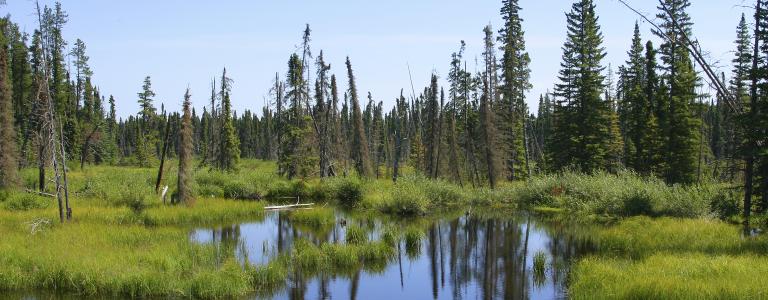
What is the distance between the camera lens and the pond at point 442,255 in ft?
49.0

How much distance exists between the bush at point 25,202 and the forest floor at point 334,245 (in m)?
0.05

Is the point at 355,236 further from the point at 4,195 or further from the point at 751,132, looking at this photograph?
the point at 4,195

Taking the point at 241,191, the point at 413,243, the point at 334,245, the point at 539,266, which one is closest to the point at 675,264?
the point at 539,266

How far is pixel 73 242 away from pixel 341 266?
312 inches

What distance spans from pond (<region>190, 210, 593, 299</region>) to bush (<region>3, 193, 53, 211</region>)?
310 inches

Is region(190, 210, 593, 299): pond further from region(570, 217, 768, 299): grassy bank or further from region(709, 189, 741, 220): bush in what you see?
region(709, 189, 741, 220): bush

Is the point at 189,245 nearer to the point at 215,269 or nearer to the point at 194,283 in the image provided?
the point at 215,269

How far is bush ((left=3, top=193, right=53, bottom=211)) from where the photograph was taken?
81.7ft

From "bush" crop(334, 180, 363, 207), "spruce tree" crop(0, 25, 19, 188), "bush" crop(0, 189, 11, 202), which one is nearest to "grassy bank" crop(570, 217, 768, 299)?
"bush" crop(334, 180, 363, 207)

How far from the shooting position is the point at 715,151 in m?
79.8

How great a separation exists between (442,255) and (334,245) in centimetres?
391

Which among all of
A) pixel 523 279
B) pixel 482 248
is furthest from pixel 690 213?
pixel 523 279

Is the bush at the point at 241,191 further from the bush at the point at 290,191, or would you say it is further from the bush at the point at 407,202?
the bush at the point at 407,202

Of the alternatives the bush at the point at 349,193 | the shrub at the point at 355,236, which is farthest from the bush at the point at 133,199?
the bush at the point at 349,193
